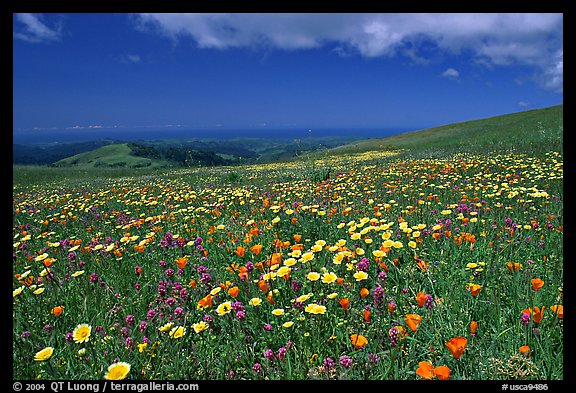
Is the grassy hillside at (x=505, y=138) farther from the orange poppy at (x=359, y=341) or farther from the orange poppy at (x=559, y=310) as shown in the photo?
the orange poppy at (x=359, y=341)

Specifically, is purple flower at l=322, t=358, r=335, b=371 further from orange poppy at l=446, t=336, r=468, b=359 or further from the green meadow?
orange poppy at l=446, t=336, r=468, b=359

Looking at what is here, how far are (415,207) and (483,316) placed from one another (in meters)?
3.12

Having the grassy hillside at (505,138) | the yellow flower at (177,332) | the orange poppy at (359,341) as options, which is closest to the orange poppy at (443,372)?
the orange poppy at (359,341)

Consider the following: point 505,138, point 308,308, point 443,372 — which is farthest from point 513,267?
point 505,138

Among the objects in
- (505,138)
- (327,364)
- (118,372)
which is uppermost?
(505,138)

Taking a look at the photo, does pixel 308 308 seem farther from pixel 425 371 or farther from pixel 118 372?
pixel 118 372

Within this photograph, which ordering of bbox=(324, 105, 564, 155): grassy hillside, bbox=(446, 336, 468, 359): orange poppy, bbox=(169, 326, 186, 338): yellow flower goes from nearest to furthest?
bbox=(446, 336, 468, 359): orange poppy → bbox=(169, 326, 186, 338): yellow flower → bbox=(324, 105, 564, 155): grassy hillside

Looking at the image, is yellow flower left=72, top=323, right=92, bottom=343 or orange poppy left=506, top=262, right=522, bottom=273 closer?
yellow flower left=72, top=323, right=92, bottom=343

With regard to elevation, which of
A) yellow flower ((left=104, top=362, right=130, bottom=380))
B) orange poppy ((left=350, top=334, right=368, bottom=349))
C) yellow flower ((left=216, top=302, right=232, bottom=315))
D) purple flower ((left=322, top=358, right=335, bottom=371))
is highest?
yellow flower ((left=216, top=302, right=232, bottom=315))

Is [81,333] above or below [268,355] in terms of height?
above

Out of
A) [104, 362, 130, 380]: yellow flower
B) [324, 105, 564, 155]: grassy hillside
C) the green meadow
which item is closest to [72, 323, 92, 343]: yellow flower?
the green meadow

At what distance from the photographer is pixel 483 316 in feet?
7.26
